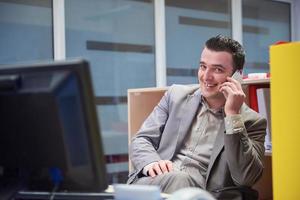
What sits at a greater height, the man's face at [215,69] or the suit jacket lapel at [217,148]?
the man's face at [215,69]

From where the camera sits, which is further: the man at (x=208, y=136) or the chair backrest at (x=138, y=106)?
the chair backrest at (x=138, y=106)

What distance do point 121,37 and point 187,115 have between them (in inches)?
72.8

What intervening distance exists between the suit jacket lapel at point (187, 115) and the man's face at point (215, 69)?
11 cm

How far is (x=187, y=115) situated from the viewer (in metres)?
1.97

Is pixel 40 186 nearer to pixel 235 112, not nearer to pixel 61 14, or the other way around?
pixel 235 112

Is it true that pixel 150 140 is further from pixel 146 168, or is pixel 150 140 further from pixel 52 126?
pixel 52 126

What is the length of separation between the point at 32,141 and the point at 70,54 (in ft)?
8.38

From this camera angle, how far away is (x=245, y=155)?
1700 mm

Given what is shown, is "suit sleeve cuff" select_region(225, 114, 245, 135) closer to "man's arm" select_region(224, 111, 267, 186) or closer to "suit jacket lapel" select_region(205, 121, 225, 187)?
"man's arm" select_region(224, 111, 267, 186)

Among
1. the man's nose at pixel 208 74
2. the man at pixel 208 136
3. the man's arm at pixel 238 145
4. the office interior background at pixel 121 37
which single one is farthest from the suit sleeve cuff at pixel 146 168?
the office interior background at pixel 121 37

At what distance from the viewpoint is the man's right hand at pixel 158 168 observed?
1.81 m

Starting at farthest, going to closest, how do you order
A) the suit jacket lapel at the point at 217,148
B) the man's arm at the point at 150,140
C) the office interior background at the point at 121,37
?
the office interior background at the point at 121,37, the man's arm at the point at 150,140, the suit jacket lapel at the point at 217,148

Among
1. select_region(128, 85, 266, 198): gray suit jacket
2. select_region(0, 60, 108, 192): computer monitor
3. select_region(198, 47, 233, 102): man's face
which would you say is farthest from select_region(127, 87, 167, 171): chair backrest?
select_region(0, 60, 108, 192): computer monitor

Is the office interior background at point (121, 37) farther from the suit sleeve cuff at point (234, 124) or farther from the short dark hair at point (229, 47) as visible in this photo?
the suit sleeve cuff at point (234, 124)
